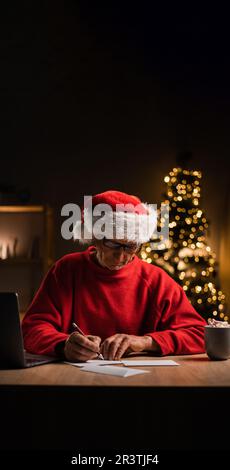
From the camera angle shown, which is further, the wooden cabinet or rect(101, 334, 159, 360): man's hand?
the wooden cabinet

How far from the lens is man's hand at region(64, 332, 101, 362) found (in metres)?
1.80

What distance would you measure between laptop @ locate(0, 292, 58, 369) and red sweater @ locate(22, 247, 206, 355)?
409mm

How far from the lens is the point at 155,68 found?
18.9ft

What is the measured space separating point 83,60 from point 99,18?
0.42 m

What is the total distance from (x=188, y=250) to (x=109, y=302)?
3092 mm

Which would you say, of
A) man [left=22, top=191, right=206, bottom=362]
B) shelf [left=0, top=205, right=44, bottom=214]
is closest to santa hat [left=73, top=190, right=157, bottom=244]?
man [left=22, top=191, right=206, bottom=362]

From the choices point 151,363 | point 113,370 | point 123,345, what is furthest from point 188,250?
point 113,370

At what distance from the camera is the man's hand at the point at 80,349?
5.91 feet

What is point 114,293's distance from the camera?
89.4 inches

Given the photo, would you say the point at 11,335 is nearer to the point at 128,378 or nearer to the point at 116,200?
the point at 128,378

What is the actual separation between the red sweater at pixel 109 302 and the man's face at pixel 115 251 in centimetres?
5

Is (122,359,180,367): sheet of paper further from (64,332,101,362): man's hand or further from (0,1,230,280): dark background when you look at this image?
(0,1,230,280): dark background
